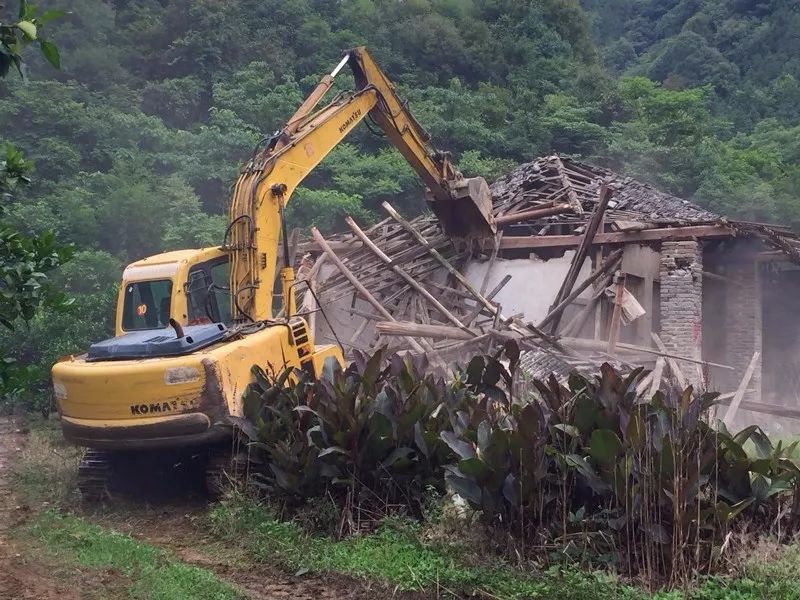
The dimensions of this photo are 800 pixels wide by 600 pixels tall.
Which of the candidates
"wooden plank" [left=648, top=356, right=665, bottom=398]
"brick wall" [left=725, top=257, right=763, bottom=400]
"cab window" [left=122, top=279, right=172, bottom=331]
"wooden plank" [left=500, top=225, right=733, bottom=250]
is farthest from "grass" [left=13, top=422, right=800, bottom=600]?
"brick wall" [left=725, top=257, right=763, bottom=400]

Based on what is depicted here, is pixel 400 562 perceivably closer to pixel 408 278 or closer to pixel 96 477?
pixel 96 477

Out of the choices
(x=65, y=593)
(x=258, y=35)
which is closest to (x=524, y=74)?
(x=258, y=35)

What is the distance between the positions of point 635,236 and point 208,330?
8929 millimetres

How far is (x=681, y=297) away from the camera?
48.4 feet

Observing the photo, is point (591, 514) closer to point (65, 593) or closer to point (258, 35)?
point (65, 593)

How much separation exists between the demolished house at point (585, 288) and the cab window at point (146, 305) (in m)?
3.99

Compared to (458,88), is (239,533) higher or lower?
lower

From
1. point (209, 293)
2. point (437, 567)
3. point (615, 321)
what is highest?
point (209, 293)

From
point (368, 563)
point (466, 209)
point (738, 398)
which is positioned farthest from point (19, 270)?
point (466, 209)

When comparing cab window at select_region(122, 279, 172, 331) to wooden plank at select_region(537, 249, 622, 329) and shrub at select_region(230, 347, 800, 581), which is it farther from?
wooden plank at select_region(537, 249, 622, 329)

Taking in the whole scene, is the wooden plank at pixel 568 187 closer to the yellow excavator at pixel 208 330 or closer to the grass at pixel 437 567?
the yellow excavator at pixel 208 330

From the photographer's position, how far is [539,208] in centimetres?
1786

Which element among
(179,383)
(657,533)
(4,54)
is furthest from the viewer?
(179,383)

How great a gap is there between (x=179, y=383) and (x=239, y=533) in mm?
1513
